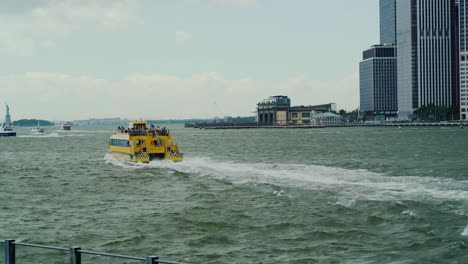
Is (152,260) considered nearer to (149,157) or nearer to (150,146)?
(149,157)

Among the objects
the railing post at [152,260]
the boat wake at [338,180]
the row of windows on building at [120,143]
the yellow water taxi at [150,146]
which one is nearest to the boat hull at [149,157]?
the yellow water taxi at [150,146]

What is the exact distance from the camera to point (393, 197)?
1711 inches

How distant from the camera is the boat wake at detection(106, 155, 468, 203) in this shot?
44.8m

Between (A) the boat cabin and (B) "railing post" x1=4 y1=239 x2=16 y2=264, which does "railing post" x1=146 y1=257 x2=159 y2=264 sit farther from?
(A) the boat cabin

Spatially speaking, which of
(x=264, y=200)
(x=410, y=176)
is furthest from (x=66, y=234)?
(x=410, y=176)

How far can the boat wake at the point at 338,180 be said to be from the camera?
147ft

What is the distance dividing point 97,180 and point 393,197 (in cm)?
2989

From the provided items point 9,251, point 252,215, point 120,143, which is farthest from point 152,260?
point 120,143

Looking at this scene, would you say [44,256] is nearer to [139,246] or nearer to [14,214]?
[139,246]

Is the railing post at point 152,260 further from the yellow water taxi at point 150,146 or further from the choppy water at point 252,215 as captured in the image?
the yellow water taxi at point 150,146

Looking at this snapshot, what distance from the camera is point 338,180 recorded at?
2170 inches

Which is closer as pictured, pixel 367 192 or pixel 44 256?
pixel 44 256

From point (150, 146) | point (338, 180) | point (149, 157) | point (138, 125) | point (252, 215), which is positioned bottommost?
point (252, 215)

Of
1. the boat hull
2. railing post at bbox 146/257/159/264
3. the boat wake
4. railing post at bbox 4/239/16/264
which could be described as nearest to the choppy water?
the boat wake
